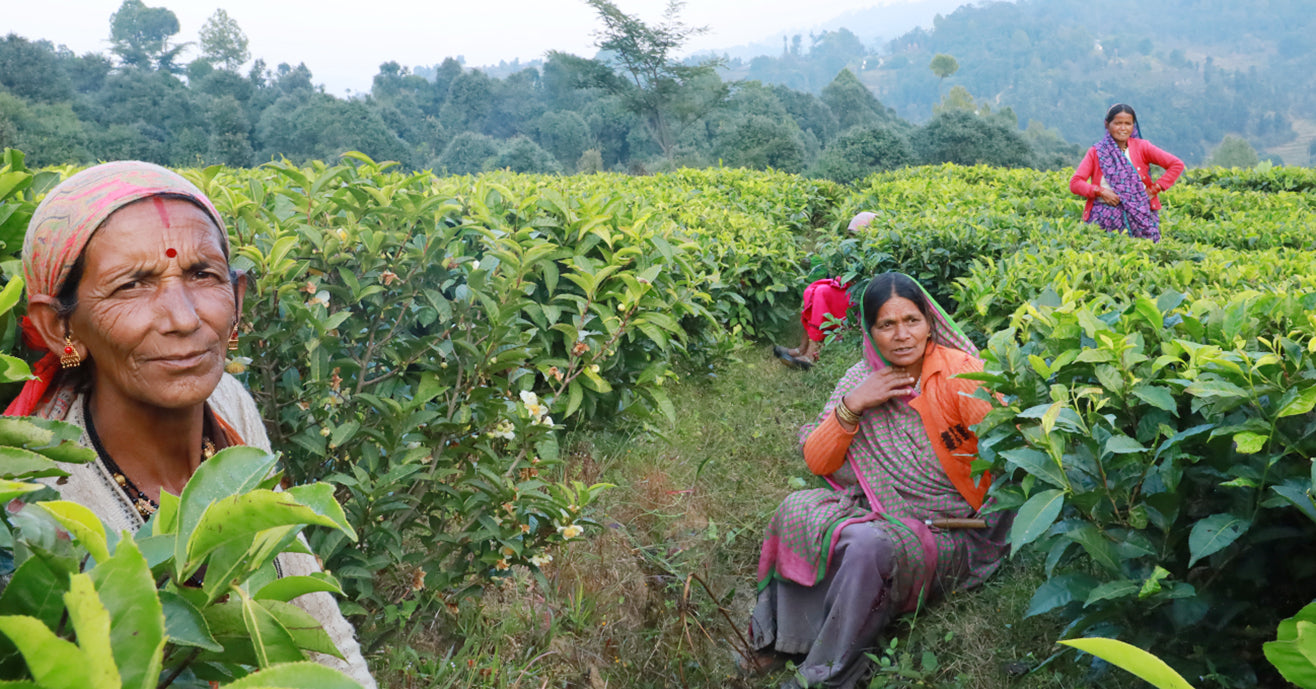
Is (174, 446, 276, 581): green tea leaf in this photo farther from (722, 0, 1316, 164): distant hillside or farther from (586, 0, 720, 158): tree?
(722, 0, 1316, 164): distant hillside

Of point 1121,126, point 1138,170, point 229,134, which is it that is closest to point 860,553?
point 1138,170

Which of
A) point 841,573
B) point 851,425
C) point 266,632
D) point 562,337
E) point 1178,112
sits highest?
point 266,632

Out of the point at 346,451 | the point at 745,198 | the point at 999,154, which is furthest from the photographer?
the point at 999,154

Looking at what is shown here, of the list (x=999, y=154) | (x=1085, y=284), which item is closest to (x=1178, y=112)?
(x=999, y=154)

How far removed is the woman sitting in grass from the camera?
10.2ft

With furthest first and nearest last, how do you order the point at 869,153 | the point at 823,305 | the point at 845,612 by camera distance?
the point at 869,153 < the point at 823,305 < the point at 845,612

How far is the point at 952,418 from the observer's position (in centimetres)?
328

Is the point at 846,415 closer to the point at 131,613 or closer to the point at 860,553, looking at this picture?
the point at 860,553

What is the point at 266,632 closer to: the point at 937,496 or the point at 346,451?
the point at 346,451

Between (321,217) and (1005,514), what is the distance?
8.95 ft

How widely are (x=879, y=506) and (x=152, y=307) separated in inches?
105

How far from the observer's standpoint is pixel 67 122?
109ft

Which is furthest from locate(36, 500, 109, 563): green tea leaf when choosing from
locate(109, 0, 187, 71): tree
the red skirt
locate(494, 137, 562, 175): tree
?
locate(109, 0, 187, 71): tree

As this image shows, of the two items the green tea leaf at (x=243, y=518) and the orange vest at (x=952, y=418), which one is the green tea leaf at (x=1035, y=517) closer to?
the orange vest at (x=952, y=418)
